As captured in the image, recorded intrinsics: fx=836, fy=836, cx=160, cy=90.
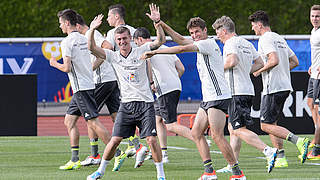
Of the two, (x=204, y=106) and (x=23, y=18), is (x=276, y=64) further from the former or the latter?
(x=23, y=18)

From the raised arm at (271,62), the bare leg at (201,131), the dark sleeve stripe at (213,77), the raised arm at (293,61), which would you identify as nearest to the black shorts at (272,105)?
the raised arm at (271,62)

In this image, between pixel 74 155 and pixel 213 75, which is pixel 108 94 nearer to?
pixel 74 155

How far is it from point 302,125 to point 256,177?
8.25m

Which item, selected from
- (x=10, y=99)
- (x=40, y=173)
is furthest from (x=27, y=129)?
(x=40, y=173)

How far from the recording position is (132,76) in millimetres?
10773

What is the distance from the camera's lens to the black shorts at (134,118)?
10.7m

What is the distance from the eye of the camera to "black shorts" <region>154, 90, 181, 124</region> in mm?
13289

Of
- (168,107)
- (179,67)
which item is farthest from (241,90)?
(179,67)

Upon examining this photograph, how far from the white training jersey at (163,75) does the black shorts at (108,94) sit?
0.71 metres

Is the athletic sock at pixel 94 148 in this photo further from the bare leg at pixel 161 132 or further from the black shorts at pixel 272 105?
the black shorts at pixel 272 105

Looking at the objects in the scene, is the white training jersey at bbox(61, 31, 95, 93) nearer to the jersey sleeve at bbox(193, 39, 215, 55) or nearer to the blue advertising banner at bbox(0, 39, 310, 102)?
the jersey sleeve at bbox(193, 39, 215, 55)

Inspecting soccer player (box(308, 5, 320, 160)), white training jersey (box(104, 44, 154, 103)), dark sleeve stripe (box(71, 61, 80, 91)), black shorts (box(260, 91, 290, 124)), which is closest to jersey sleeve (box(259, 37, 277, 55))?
black shorts (box(260, 91, 290, 124))

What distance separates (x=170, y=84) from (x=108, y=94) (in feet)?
3.45

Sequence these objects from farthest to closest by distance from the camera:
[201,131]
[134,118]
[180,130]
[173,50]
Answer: [180,130], [201,131], [134,118], [173,50]
